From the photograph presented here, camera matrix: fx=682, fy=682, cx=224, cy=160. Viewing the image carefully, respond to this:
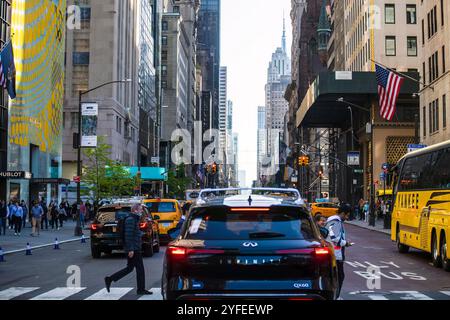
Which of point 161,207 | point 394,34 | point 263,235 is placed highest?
point 394,34

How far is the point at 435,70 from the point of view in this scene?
50562 mm

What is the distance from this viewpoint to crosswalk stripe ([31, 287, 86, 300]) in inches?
502

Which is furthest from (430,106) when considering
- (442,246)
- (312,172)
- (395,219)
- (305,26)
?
(305,26)

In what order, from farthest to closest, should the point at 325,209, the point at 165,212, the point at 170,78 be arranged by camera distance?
the point at 170,78 → the point at 325,209 → the point at 165,212

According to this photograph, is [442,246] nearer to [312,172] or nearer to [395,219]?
[395,219]

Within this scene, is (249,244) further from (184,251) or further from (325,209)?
(325,209)

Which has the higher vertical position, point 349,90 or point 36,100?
point 349,90

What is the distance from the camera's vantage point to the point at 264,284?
24.4 feet

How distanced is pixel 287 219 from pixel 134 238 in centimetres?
537

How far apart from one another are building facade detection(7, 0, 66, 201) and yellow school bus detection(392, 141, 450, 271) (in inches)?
1195

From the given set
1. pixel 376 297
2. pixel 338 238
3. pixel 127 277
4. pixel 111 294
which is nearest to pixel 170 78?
pixel 127 277

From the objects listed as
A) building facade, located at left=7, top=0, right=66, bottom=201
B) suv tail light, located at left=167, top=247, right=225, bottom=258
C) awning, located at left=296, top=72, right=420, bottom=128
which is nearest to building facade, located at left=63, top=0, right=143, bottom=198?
building facade, located at left=7, top=0, right=66, bottom=201

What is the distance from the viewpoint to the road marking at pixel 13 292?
12938mm

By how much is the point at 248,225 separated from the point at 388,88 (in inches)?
1317
